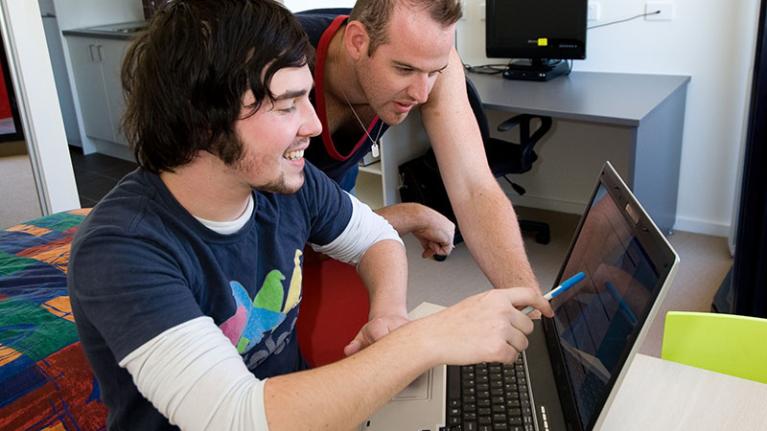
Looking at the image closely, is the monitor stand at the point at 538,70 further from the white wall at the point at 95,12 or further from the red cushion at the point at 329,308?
the red cushion at the point at 329,308

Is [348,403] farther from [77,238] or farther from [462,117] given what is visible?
[462,117]

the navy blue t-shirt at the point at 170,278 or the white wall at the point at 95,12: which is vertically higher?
the white wall at the point at 95,12

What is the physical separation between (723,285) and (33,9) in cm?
303

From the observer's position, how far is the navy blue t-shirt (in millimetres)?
839

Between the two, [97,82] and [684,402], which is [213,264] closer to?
[684,402]

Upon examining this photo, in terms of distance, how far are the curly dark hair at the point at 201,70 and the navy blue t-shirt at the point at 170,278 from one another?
81mm

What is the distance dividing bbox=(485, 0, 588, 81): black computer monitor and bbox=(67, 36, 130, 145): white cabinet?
6.56ft

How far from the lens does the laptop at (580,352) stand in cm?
80

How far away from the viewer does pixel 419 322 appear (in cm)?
90

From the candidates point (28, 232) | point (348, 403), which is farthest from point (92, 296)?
point (28, 232)

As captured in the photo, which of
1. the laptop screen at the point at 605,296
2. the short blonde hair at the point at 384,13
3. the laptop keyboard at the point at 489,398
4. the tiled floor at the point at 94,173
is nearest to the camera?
the laptop screen at the point at 605,296

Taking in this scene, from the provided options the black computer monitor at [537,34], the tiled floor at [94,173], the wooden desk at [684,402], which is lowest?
the tiled floor at [94,173]

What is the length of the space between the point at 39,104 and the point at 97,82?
40.3 inches

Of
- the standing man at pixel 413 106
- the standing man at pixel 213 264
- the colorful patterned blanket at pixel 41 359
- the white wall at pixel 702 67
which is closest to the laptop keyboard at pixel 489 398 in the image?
the standing man at pixel 213 264
